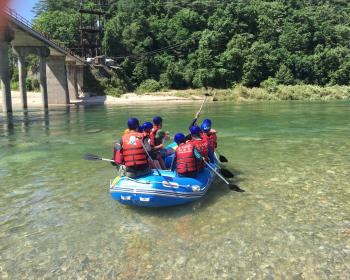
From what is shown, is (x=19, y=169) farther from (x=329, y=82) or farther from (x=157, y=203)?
(x=329, y=82)

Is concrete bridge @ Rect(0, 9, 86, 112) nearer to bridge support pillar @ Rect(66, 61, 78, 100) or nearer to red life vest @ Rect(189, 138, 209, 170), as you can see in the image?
bridge support pillar @ Rect(66, 61, 78, 100)

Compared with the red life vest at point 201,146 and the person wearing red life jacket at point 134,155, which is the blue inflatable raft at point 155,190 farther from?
the red life vest at point 201,146

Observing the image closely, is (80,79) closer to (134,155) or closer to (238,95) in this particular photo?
(238,95)

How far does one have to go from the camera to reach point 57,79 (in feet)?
178

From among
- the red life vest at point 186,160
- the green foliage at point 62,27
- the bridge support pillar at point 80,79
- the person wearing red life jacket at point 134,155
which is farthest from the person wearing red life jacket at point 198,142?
the green foliage at point 62,27

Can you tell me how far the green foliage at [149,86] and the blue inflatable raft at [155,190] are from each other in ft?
194

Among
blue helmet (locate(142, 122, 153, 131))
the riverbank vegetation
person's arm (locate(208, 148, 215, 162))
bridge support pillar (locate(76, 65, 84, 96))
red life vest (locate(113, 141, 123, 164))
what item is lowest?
person's arm (locate(208, 148, 215, 162))

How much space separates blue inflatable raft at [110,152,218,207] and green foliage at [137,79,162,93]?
Answer: 5913cm

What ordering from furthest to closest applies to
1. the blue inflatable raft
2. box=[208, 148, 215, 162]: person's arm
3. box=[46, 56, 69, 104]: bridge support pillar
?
1. box=[46, 56, 69, 104]: bridge support pillar
2. box=[208, 148, 215, 162]: person's arm
3. the blue inflatable raft

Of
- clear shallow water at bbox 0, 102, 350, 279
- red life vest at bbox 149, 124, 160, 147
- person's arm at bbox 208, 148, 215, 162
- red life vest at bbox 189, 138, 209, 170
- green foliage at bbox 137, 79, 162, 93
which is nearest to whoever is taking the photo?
clear shallow water at bbox 0, 102, 350, 279

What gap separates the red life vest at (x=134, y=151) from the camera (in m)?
8.32

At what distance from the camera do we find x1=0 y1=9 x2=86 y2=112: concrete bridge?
3709 cm

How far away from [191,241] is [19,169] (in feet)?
26.6

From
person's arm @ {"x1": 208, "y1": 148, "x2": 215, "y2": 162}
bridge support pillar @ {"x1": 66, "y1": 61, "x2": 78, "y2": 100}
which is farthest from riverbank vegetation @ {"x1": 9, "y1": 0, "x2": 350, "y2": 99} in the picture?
person's arm @ {"x1": 208, "y1": 148, "x2": 215, "y2": 162}
